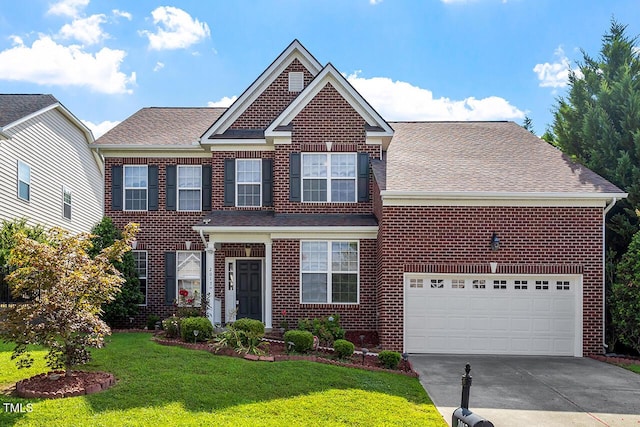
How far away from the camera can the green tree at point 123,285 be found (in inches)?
667

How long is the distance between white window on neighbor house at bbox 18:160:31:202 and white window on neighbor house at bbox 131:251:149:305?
372 centimetres

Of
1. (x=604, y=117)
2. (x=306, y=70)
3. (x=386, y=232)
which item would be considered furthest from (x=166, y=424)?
(x=604, y=117)

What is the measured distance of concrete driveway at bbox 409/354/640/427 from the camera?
8773 millimetres

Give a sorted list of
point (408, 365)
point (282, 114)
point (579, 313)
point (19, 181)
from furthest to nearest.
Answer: point (282, 114) → point (19, 181) → point (579, 313) → point (408, 365)

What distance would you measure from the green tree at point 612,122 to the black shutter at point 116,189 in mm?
15113

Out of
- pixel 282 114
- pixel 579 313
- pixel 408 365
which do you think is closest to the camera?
pixel 408 365

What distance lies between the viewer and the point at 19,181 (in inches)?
601

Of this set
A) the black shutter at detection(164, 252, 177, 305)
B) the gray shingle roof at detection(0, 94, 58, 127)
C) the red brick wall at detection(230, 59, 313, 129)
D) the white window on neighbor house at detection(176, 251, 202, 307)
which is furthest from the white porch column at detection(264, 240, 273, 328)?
the gray shingle roof at detection(0, 94, 58, 127)

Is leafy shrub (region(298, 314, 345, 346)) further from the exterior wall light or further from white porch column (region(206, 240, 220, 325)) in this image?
the exterior wall light

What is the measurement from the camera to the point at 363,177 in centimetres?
1662

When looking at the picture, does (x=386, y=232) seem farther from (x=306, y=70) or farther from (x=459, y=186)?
(x=306, y=70)

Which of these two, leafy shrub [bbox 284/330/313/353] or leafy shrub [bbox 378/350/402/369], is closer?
leafy shrub [bbox 378/350/402/369]

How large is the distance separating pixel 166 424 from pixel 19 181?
34.5ft

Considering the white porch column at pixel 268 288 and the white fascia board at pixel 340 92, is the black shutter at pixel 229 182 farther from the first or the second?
the white porch column at pixel 268 288
